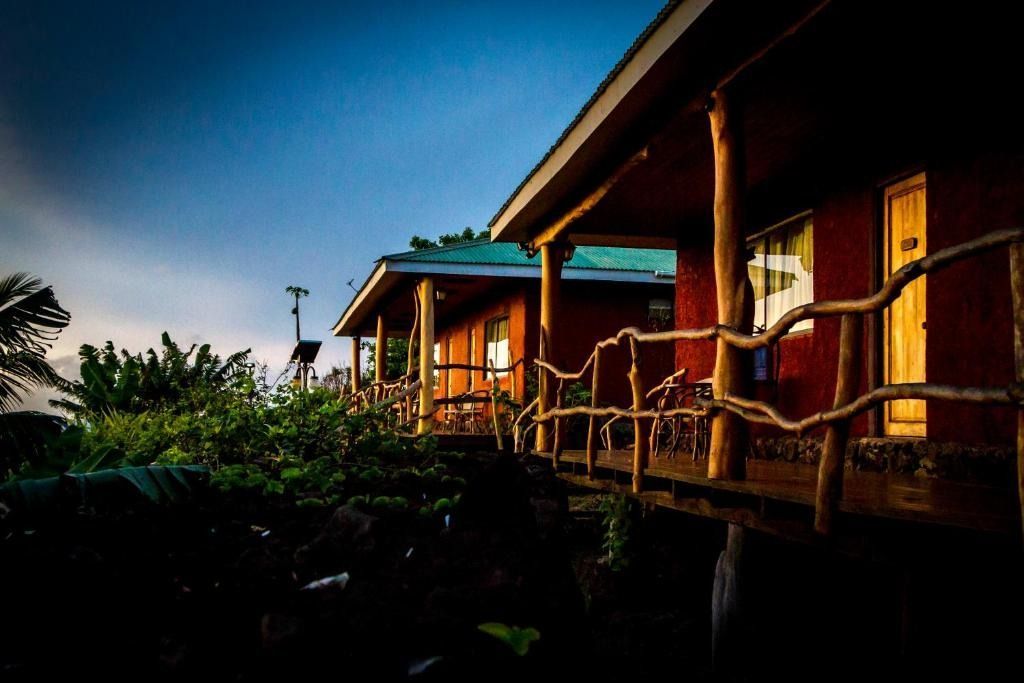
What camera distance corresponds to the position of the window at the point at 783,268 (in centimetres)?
839

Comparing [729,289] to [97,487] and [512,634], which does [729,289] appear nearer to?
[512,634]

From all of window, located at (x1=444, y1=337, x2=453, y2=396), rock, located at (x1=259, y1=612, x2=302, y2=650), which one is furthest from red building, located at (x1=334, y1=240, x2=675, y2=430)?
rock, located at (x1=259, y1=612, x2=302, y2=650)

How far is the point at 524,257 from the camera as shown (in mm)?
14539

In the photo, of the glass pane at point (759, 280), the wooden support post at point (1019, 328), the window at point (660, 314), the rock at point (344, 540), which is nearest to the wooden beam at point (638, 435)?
the rock at point (344, 540)

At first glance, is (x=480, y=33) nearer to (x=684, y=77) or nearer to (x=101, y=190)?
(x=101, y=190)

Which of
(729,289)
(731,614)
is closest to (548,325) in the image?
(729,289)

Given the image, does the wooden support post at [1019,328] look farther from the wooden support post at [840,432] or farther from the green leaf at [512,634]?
the green leaf at [512,634]

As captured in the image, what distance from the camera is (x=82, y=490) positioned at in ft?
16.6

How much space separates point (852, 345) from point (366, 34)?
20.6 meters

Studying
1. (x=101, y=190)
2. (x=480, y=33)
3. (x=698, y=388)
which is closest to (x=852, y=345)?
(x=698, y=388)

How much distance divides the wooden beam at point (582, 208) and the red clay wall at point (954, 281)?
7.19 feet

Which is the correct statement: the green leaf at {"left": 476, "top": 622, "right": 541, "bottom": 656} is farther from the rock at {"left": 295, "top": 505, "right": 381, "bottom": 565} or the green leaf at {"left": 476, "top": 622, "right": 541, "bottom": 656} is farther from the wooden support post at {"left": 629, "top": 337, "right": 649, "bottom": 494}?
the wooden support post at {"left": 629, "top": 337, "right": 649, "bottom": 494}

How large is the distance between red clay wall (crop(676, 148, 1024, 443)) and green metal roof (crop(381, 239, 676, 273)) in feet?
21.1

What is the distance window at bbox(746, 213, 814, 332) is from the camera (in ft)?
27.5
